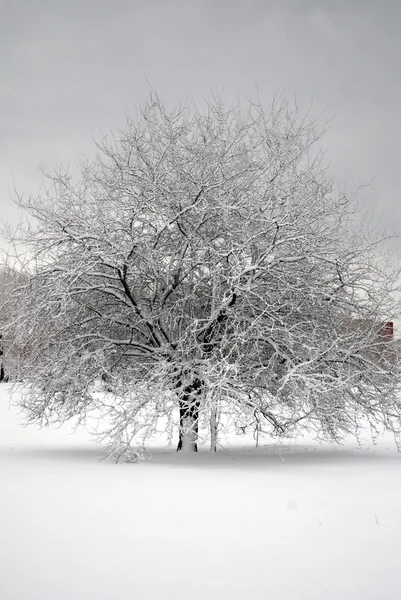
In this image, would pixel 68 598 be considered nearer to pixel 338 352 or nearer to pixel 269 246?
pixel 269 246

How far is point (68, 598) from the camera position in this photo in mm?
5020

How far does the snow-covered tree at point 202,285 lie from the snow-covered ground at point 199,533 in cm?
169

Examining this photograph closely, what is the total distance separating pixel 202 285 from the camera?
14984mm

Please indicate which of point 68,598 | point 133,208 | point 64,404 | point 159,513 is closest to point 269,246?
point 133,208

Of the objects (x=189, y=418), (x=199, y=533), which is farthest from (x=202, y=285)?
(x=199, y=533)

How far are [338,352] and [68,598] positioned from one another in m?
10.1

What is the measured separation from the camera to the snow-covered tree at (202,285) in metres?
13.7

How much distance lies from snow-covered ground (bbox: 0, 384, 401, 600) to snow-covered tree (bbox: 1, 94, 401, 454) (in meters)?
1.69

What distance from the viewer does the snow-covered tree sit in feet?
45.0

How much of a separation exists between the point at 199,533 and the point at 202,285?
823 centimetres

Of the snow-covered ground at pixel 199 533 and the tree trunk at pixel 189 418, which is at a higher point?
the tree trunk at pixel 189 418

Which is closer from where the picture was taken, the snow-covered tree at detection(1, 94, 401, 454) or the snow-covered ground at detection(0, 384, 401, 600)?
the snow-covered ground at detection(0, 384, 401, 600)

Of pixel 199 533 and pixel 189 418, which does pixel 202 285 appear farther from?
pixel 199 533

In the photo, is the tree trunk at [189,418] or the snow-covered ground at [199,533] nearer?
the snow-covered ground at [199,533]
